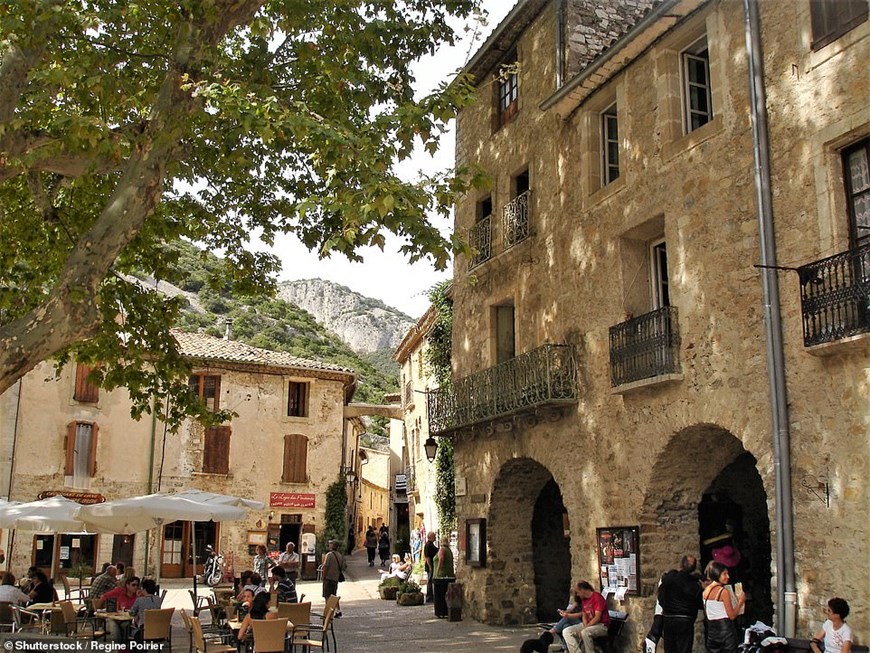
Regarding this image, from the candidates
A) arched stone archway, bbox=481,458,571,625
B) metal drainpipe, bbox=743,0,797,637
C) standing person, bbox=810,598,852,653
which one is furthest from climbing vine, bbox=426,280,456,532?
standing person, bbox=810,598,852,653

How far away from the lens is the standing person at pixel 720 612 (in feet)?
31.1

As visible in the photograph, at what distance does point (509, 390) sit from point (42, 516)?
8.17 metres

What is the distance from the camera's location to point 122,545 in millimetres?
28969

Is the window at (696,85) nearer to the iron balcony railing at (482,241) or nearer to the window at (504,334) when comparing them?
Answer: the iron balcony railing at (482,241)

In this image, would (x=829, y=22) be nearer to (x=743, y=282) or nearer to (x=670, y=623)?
(x=743, y=282)

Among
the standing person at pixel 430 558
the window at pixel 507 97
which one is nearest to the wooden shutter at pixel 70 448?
the standing person at pixel 430 558

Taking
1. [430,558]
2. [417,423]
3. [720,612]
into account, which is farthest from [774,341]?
[417,423]

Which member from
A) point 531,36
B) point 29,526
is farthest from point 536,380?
point 29,526

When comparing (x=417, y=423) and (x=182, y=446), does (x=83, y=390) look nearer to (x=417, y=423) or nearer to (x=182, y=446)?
(x=182, y=446)

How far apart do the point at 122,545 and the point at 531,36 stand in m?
21.2

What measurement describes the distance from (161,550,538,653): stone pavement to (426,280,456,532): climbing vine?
9.38 ft

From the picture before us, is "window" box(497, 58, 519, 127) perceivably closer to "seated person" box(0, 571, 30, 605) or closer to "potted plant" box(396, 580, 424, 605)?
"potted plant" box(396, 580, 424, 605)

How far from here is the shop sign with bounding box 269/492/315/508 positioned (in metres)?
31.4

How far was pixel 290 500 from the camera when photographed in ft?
104
